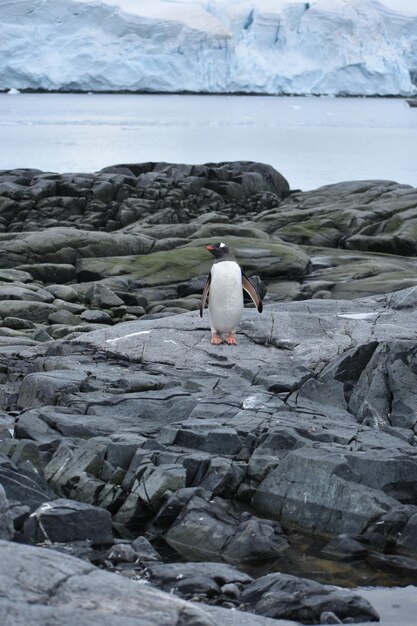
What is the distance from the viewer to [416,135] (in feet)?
243

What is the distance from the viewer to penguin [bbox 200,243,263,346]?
9539mm

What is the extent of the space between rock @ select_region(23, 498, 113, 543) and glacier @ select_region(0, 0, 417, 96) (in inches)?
2929

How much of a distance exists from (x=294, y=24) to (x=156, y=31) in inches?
472

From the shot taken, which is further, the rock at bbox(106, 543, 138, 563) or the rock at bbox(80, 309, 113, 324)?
the rock at bbox(80, 309, 113, 324)

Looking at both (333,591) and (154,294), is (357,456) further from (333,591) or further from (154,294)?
(154,294)

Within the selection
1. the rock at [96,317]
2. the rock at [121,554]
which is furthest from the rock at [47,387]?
the rock at [96,317]

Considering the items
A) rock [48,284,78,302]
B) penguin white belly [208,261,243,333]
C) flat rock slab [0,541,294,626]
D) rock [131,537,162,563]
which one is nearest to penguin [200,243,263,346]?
penguin white belly [208,261,243,333]

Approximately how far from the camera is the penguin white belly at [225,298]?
9.55 m

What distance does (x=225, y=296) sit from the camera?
31.5 ft

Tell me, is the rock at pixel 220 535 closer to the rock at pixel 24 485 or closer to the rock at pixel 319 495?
the rock at pixel 319 495

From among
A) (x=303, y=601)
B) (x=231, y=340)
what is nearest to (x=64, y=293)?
(x=231, y=340)

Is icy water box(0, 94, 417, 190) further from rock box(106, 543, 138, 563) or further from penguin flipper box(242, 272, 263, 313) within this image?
rock box(106, 543, 138, 563)

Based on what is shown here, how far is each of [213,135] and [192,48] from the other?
16.3 m

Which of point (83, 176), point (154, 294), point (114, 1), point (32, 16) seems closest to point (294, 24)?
point (32, 16)
